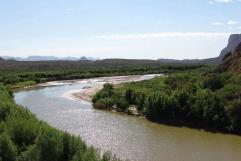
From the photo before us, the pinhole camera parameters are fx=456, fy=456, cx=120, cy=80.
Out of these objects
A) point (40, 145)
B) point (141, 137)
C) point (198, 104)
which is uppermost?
point (40, 145)

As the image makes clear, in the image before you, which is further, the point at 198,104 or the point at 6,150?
the point at 198,104

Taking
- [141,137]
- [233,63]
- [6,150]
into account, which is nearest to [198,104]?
[141,137]

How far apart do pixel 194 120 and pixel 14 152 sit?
910 inches

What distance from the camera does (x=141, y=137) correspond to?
3706cm

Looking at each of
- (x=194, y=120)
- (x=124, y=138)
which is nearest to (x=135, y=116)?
(x=194, y=120)

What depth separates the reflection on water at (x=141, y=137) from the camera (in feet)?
101

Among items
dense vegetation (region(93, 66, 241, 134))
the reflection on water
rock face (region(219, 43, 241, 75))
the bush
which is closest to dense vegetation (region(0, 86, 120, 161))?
the bush

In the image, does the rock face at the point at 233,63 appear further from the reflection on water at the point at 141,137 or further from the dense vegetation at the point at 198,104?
the reflection on water at the point at 141,137

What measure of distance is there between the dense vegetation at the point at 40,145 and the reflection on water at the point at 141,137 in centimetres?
767

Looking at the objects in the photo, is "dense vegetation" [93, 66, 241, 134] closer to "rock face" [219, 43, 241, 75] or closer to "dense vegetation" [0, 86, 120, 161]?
"rock face" [219, 43, 241, 75]

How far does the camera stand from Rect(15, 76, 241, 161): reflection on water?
101 ft

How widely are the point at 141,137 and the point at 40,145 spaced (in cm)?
1607

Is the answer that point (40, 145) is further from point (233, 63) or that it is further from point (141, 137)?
point (233, 63)

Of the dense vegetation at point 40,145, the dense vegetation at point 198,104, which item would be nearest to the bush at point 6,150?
the dense vegetation at point 40,145
